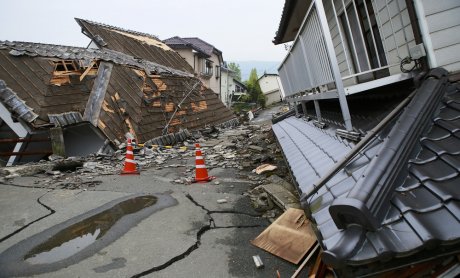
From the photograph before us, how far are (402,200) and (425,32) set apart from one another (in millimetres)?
2364

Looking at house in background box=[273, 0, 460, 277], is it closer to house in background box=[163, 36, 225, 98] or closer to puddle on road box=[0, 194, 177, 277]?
puddle on road box=[0, 194, 177, 277]

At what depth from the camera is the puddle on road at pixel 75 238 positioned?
3.65 m

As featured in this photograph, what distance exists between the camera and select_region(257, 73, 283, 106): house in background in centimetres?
4788

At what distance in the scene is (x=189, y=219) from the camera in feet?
16.1

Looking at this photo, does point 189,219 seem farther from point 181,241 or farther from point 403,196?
point 403,196

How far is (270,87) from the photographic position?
49406mm

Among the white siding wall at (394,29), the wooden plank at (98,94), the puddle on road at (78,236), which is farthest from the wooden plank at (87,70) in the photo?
the white siding wall at (394,29)

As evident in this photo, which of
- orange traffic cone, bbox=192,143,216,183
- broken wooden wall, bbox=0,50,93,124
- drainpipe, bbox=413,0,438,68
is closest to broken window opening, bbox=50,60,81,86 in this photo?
broken wooden wall, bbox=0,50,93,124

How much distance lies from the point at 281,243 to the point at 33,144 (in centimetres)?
1062

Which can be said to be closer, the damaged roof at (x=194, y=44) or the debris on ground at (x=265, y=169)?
the debris on ground at (x=265, y=169)

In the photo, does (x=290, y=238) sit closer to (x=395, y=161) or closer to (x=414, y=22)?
(x=395, y=161)

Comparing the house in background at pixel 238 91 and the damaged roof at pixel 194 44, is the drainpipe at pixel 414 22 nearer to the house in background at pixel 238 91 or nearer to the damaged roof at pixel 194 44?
the damaged roof at pixel 194 44

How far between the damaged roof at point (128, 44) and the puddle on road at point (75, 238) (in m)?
14.5

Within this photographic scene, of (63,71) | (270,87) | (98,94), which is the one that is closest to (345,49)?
(98,94)
